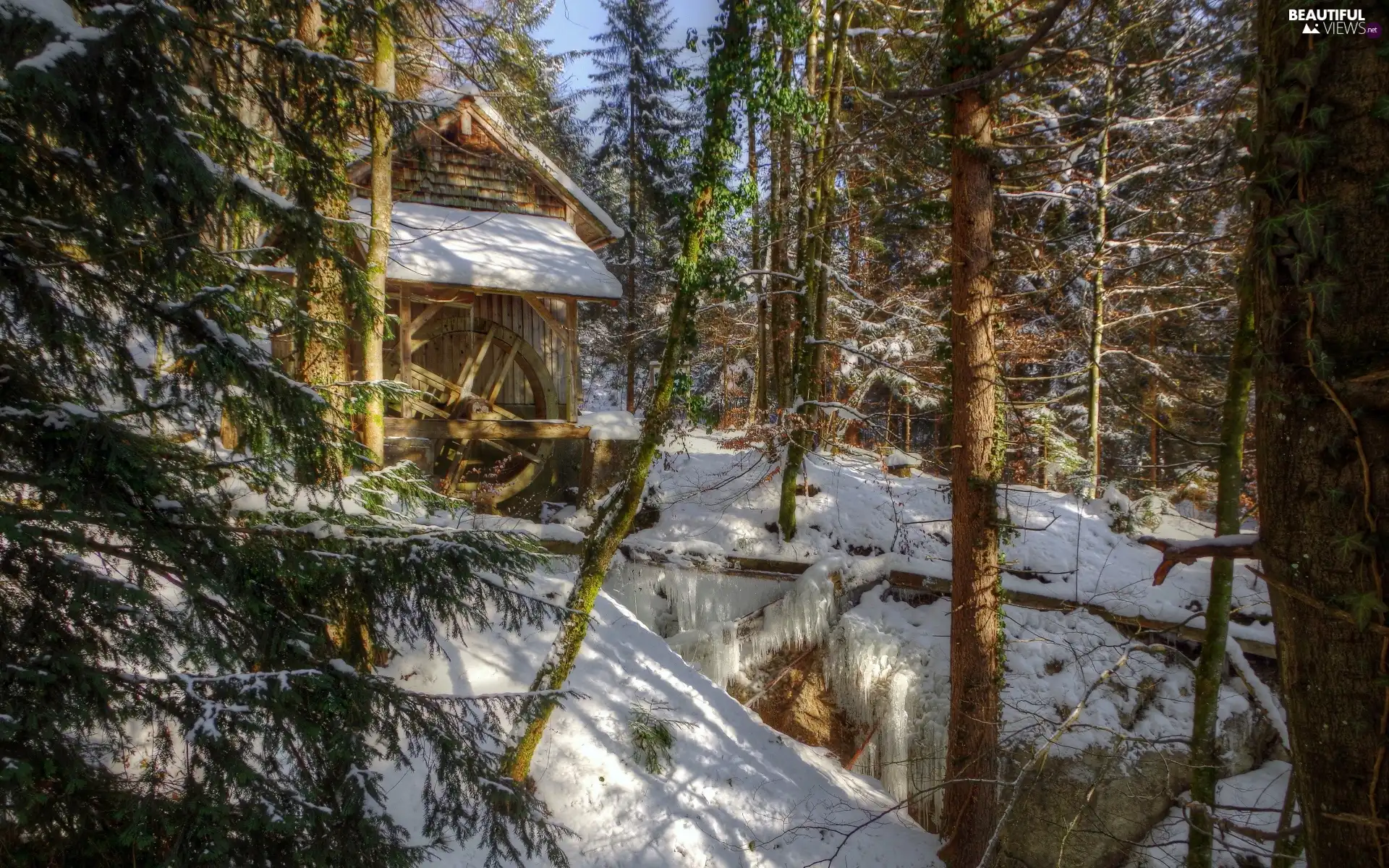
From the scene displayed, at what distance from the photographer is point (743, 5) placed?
4.77 metres

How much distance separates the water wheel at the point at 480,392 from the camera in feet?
34.5

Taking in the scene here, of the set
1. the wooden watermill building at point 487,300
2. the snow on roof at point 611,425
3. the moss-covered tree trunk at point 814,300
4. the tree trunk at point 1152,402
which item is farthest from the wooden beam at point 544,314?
the tree trunk at point 1152,402

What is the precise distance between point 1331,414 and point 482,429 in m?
9.35

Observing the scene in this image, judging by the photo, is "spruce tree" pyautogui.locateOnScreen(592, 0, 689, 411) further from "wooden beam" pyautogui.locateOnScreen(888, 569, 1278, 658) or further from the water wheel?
"wooden beam" pyautogui.locateOnScreen(888, 569, 1278, 658)

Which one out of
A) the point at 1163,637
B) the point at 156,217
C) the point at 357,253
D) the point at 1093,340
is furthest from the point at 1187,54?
the point at 357,253

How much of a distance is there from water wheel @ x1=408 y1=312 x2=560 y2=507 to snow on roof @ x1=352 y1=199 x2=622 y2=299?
1.51m

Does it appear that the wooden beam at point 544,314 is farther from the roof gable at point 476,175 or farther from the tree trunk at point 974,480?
the tree trunk at point 974,480

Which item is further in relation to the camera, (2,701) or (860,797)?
(860,797)

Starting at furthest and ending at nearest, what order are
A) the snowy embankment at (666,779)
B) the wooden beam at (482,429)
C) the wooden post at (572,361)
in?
the wooden post at (572,361)
the wooden beam at (482,429)
the snowy embankment at (666,779)

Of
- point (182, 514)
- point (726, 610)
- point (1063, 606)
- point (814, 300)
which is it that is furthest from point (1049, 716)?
point (182, 514)

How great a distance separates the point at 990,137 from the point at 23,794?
563 centimetres

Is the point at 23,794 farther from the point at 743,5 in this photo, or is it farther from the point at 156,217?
the point at 743,5

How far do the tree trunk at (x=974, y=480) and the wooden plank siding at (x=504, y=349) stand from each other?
703 centimetres

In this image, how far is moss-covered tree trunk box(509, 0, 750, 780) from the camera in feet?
15.9
